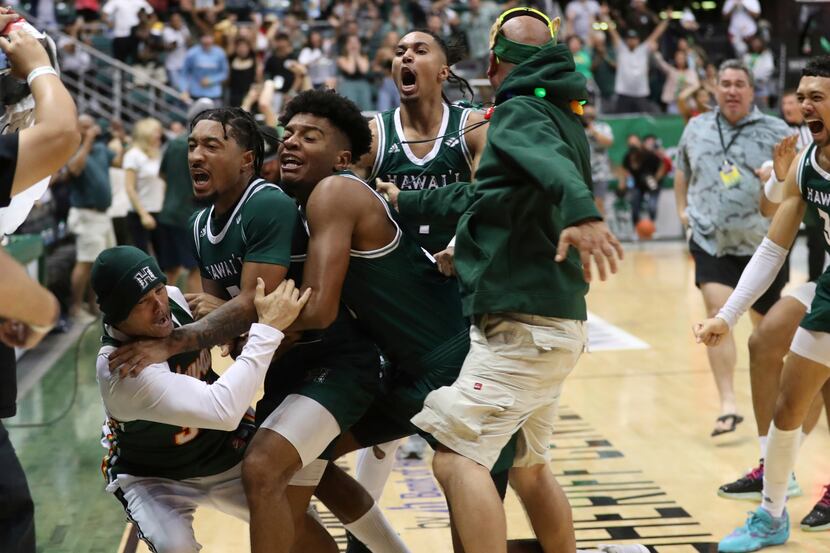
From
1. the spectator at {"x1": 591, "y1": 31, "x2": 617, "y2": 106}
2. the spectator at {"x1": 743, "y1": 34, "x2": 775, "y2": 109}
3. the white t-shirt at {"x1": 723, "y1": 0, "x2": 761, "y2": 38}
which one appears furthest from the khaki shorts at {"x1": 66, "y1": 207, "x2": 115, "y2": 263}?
the white t-shirt at {"x1": 723, "y1": 0, "x2": 761, "y2": 38}

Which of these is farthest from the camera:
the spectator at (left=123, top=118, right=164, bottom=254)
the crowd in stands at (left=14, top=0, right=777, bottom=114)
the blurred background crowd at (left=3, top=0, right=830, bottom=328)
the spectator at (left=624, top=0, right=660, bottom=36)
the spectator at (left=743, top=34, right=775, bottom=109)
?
the spectator at (left=624, top=0, right=660, bottom=36)

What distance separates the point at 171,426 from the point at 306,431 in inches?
17.1

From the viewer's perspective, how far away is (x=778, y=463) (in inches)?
181

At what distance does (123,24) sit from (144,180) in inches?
274

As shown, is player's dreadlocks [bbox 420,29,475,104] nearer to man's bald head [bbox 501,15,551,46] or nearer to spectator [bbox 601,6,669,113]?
man's bald head [bbox 501,15,551,46]

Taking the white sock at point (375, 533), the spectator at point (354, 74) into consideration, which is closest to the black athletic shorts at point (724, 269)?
the white sock at point (375, 533)

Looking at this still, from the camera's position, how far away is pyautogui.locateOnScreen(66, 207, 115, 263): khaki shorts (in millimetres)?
10914

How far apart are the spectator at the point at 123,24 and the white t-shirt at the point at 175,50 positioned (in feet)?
1.70

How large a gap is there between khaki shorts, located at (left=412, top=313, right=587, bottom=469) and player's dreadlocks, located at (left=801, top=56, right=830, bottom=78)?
6.00 ft

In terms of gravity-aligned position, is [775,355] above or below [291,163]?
below

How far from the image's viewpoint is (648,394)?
7.62 meters

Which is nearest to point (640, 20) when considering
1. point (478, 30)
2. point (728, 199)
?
point (478, 30)

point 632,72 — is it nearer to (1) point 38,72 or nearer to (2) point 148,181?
(2) point 148,181

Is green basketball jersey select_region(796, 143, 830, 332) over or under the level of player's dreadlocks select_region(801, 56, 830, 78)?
under
